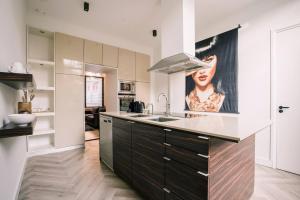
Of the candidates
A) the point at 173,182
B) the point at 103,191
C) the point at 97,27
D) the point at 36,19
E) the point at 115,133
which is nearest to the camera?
the point at 173,182

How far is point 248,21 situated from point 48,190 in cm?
437

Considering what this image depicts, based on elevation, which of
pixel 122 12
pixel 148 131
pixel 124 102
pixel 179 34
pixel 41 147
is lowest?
pixel 41 147

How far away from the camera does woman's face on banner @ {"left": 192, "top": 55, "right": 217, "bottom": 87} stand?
3287mm

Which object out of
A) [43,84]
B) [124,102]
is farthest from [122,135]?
[43,84]

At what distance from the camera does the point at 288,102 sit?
7.79ft

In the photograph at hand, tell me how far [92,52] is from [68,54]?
1.89 ft

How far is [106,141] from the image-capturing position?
2508 mm

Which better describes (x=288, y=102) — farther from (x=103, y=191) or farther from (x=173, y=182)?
(x=103, y=191)

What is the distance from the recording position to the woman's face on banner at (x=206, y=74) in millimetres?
3287

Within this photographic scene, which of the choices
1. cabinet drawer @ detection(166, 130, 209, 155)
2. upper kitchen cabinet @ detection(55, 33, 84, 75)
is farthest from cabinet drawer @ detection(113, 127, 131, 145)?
upper kitchen cabinet @ detection(55, 33, 84, 75)

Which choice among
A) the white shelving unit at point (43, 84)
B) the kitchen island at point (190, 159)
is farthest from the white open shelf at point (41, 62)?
the kitchen island at point (190, 159)

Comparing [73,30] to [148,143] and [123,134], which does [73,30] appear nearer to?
[123,134]

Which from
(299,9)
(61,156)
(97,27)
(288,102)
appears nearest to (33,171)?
(61,156)

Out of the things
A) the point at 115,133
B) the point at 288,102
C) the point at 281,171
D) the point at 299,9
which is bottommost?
the point at 281,171
